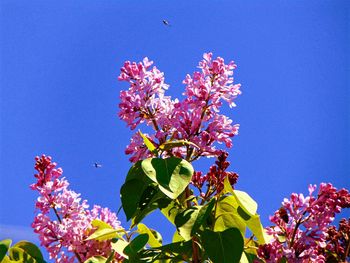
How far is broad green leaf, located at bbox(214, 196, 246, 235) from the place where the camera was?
160 cm

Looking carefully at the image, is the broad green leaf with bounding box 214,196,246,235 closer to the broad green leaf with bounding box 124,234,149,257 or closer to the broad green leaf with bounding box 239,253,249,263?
the broad green leaf with bounding box 239,253,249,263

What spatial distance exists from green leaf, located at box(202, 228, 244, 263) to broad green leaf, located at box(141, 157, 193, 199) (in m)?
0.16

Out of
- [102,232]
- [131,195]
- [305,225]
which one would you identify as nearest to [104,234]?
[102,232]

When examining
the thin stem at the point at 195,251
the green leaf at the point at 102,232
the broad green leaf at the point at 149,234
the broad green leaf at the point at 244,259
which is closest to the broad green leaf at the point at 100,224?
the green leaf at the point at 102,232

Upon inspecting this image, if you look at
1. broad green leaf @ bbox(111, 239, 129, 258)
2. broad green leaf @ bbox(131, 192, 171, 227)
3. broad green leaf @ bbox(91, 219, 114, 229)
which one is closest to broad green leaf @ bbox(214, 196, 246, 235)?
broad green leaf @ bbox(131, 192, 171, 227)

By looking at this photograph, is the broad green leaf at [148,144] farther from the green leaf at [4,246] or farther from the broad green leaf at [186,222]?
the green leaf at [4,246]

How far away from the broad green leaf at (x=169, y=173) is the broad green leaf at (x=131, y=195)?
0.11m

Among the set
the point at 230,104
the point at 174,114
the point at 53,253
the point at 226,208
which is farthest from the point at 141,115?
the point at 53,253

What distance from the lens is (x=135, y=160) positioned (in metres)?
1.69

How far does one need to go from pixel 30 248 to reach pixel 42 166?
0.31m

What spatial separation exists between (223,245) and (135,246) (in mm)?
268

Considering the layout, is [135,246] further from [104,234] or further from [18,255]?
[18,255]

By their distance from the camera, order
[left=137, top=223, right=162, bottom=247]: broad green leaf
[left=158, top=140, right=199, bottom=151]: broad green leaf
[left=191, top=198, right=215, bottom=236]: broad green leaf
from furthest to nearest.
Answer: [left=137, top=223, right=162, bottom=247]: broad green leaf, [left=158, top=140, right=199, bottom=151]: broad green leaf, [left=191, top=198, right=215, bottom=236]: broad green leaf

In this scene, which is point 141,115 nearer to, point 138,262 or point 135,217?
point 135,217
